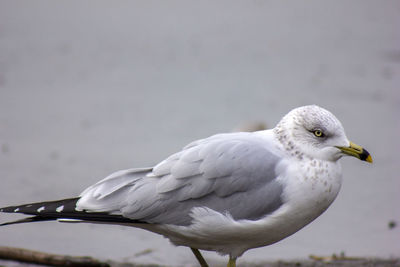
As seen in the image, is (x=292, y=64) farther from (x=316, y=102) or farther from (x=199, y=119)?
(x=199, y=119)

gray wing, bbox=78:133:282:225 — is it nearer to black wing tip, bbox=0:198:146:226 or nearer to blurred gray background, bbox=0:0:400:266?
black wing tip, bbox=0:198:146:226

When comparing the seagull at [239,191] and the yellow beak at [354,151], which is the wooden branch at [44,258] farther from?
the yellow beak at [354,151]

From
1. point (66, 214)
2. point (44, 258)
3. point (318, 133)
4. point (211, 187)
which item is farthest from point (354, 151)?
point (44, 258)

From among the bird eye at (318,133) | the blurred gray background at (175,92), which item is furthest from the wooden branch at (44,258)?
the bird eye at (318,133)

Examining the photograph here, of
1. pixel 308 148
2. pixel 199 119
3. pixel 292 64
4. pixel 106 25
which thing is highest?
pixel 106 25

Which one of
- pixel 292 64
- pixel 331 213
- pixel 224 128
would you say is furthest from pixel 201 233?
pixel 292 64

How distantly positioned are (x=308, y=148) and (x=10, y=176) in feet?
9.09

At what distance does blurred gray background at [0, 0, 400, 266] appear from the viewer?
477 centimetres

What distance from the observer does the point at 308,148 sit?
3.41 m

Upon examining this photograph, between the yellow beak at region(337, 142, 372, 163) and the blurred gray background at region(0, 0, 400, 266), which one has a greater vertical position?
the blurred gray background at region(0, 0, 400, 266)

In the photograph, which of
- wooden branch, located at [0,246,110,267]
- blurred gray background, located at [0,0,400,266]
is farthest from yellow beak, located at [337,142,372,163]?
wooden branch, located at [0,246,110,267]

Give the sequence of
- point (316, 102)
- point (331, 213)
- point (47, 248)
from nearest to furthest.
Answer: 1. point (47, 248)
2. point (331, 213)
3. point (316, 102)

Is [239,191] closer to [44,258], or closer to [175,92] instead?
[44,258]

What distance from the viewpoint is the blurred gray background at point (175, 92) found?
4.77 m
